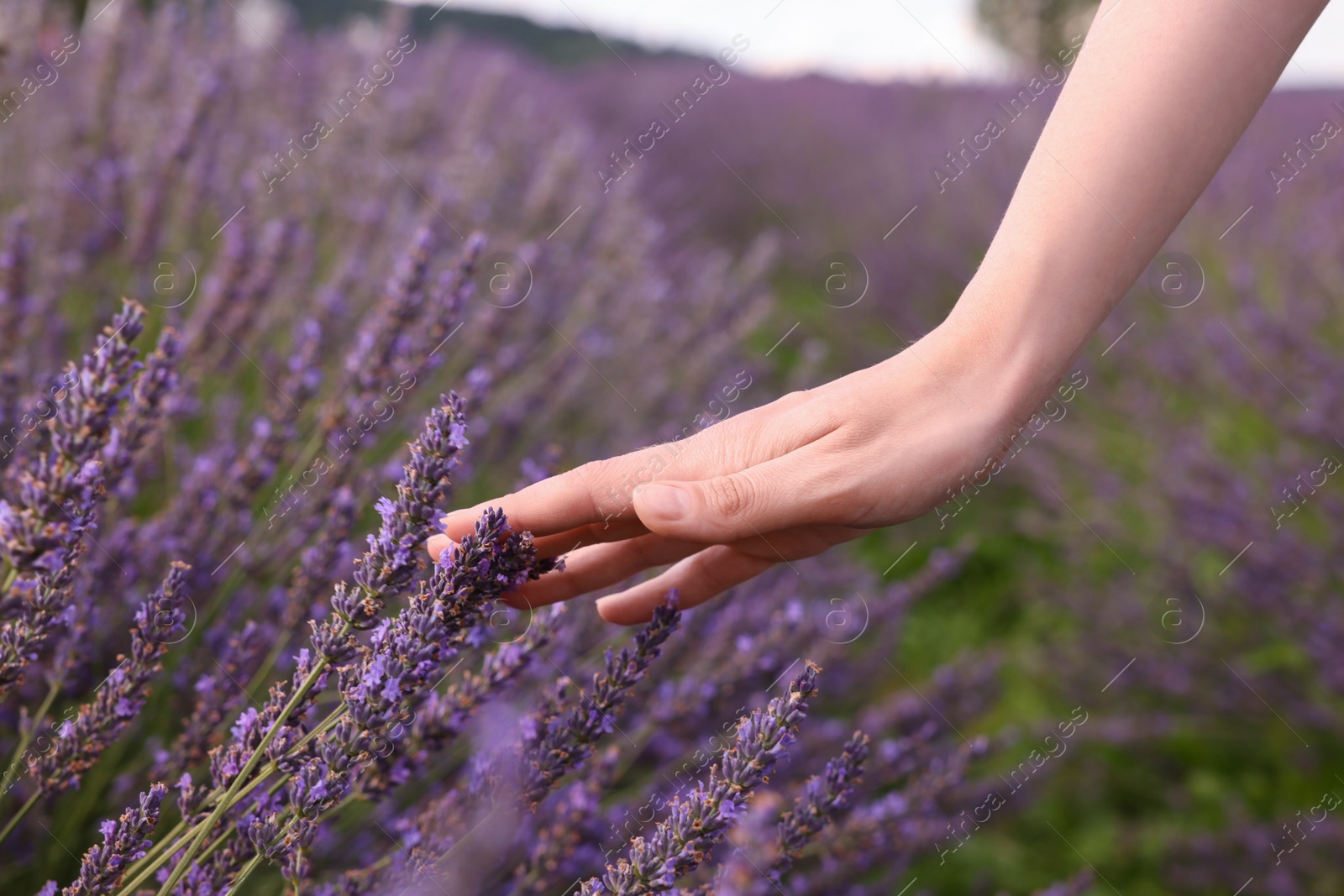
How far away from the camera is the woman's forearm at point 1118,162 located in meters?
1.00

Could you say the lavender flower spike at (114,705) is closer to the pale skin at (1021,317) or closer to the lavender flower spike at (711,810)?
the pale skin at (1021,317)

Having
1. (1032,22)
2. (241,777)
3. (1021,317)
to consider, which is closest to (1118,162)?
(1021,317)

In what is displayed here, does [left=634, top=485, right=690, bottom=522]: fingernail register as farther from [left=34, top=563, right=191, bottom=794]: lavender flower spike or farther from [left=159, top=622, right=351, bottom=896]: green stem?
[left=34, top=563, right=191, bottom=794]: lavender flower spike

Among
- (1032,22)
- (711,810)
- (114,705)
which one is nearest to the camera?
(711,810)

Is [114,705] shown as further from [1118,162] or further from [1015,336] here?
[1118,162]

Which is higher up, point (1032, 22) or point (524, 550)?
point (524, 550)

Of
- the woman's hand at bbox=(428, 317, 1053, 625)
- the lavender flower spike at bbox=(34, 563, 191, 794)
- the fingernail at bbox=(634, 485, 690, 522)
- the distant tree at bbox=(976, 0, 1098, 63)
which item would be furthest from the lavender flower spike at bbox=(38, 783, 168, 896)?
the distant tree at bbox=(976, 0, 1098, 63)

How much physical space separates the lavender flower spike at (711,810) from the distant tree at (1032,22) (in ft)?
75.0

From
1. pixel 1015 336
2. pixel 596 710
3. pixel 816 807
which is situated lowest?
pixel 816 807

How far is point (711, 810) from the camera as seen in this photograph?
2.57ft

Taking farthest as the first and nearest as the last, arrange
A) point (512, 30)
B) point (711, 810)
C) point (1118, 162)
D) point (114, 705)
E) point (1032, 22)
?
point (1032, 22) → point (512, 30) → point (1118, 162) → point (114, 705) → point (711, 810)

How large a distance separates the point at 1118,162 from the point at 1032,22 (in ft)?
82.6

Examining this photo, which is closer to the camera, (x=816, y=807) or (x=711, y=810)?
(x=711, y=810)

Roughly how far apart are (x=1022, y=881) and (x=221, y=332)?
2298 mm
